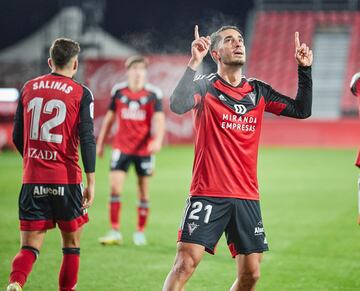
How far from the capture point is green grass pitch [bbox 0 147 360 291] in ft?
27.2

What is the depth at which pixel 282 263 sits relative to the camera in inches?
363

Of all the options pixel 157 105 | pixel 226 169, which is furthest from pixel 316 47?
pixel 226 169

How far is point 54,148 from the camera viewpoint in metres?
6.46

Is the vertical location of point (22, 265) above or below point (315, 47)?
below

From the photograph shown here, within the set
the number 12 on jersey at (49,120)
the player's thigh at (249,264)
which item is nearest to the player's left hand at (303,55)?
the player's thigh at (249,264)

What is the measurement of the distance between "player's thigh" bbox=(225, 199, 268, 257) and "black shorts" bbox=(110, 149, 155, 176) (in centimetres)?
494

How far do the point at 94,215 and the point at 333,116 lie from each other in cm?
2103

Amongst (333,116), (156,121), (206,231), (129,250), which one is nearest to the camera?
(206,231)

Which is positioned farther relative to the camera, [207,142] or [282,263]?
[282,263]

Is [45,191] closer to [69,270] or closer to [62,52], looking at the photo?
[69,270]

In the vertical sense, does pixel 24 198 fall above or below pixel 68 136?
below

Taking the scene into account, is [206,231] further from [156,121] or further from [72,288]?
[156,121]

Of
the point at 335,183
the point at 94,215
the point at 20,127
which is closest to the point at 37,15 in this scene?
the point at 335,183

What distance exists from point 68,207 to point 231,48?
5.82 feet
